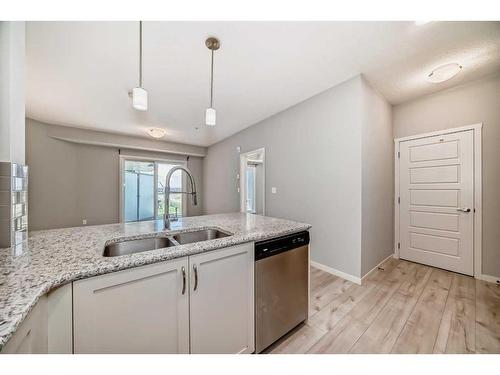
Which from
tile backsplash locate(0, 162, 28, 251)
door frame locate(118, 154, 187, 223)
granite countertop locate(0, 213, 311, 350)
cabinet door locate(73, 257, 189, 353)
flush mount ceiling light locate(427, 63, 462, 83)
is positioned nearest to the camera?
granite countertop locate(0, 213, 311, 350)

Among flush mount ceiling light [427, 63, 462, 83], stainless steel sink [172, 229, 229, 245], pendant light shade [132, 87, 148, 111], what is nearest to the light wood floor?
stainless steel sink [172, 229, 229, 245]

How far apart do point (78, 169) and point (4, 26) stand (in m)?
4.51

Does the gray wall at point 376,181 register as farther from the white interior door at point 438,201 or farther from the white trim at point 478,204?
the white trim at point 478,204

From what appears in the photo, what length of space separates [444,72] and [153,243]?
11.2 feet

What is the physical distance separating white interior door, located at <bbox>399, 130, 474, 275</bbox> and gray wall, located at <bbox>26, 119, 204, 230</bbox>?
6.03 m

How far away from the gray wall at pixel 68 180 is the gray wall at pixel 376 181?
5392mm

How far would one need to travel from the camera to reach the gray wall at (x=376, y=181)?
7.56 feet

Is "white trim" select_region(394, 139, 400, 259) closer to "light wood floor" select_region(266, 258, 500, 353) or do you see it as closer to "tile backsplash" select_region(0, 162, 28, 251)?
"light wood floor" select_region(266, 258, 500, 353)

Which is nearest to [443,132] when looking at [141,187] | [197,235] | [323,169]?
[323,169]

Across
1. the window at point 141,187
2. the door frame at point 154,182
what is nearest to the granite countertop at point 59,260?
the window at point 141,187

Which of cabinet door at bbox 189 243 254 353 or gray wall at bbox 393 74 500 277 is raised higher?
gray wall at bbox 393 74 500 277

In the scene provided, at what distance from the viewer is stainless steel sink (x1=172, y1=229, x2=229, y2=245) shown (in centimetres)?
146

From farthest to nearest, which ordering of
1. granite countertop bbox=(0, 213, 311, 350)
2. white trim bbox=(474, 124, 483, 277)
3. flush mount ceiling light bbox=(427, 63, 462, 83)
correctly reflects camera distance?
white trim bbox=(474, 124, 483, 277) < flush mount ceiling light bbox=(427, 63, 462, 83) < granite countertop bbox=(0, 213, 311, 350)
